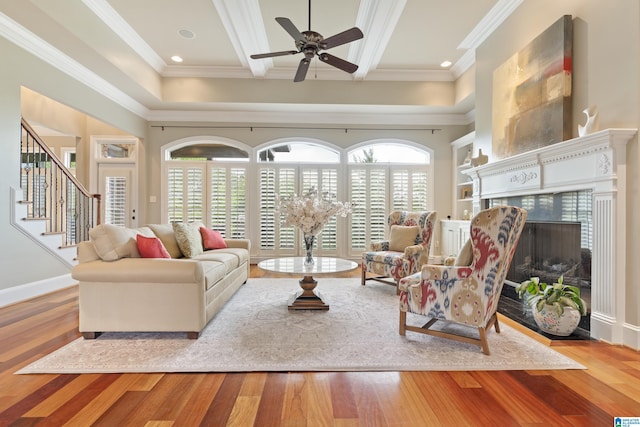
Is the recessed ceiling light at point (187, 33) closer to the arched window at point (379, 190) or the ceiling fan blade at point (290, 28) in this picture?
the ceiling fan blade at point (290, 28)

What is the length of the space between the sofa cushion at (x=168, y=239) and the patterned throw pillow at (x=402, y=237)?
2.91 metres

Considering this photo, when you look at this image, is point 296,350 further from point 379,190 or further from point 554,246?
point 379,190

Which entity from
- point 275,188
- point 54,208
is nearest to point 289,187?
point 275,188

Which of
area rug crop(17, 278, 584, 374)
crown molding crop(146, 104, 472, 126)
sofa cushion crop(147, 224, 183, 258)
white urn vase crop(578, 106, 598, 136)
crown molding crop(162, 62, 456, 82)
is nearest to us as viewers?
area rug crop(17, 278, 584, 374)

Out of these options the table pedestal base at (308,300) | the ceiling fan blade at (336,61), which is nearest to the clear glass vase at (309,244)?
the table pedestal base at (308,300)

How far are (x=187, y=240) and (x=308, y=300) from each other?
5.23 feet

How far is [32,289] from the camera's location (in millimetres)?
3893

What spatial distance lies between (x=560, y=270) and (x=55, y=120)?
8197 millimetres

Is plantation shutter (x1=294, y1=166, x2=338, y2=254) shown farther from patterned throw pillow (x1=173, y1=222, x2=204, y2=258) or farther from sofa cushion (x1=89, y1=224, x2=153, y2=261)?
sofa cushion (x1=89, y1=224, x2=153, y2=261)

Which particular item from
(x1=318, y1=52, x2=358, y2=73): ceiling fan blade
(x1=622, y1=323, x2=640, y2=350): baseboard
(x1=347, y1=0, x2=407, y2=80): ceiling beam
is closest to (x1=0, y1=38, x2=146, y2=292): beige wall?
(x1=318, y1=52, x2=358, y2=73): ceiling fan blade

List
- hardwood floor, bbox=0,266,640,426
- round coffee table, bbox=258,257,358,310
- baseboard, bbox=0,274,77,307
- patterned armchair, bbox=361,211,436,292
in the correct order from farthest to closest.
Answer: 1. patterned armchair, bbox=361,211,436,292
2. baseboard, bbox=0,274,77,307
3. round coffee table, bbox=258,257,358,310
4. hardwood floor, bbox=0,266,640,426

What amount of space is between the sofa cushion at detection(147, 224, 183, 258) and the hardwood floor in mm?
1633

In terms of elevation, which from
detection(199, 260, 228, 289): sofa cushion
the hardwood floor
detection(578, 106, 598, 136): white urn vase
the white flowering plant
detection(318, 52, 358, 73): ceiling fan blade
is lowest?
the hardwood floor

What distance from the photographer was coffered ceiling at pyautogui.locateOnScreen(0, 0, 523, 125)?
3.86m
